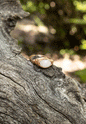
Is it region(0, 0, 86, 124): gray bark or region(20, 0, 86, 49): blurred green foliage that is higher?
region(20, 0, 86, 49): blurred green foliage

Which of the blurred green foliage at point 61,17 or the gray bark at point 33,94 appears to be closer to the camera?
the gray bark at point 33,94

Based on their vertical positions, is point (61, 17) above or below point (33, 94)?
above

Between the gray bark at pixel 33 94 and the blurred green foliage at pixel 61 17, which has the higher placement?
the blurred green foliage at pixel 61 17

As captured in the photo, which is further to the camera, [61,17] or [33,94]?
[61,17]

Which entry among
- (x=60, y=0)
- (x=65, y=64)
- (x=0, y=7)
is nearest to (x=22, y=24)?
(x=60, y=0)

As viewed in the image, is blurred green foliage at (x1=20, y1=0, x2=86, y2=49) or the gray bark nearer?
the gray bark

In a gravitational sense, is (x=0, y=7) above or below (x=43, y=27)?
below

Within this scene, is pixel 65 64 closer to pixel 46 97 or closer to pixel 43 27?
pixel 43 27

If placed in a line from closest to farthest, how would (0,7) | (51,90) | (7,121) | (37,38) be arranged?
(7,121), (51,90), (0,7), (37,38)
